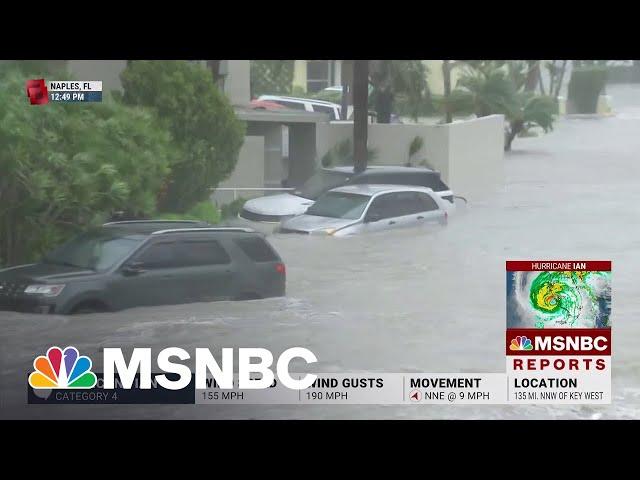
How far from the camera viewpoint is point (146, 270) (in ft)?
60.4

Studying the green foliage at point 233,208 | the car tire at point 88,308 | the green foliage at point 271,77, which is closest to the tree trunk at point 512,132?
the green foliage at point 271,77

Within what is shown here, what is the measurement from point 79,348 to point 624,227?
5008 millimetres

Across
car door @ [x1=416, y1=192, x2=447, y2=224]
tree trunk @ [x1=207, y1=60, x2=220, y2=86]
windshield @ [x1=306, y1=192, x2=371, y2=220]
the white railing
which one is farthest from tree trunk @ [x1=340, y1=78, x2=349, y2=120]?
tree trunk @ [x1=207, y1=60, x2=220, y2=86]

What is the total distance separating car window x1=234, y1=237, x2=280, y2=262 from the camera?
18.5 meters

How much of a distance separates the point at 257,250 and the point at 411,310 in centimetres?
148

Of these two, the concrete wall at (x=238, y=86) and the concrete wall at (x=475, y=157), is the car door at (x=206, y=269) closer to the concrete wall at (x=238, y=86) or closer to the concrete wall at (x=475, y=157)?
the concrete wall at (x=238, y=86)

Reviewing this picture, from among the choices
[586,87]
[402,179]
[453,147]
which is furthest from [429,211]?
[586,87]

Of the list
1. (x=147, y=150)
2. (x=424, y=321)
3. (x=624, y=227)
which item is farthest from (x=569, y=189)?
(x=147, y=150)

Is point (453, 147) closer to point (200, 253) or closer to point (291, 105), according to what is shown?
point (291, 105)

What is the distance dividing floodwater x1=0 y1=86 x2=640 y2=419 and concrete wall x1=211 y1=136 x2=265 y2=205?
61cm

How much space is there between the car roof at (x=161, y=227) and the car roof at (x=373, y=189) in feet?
3.41

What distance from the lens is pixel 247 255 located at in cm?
1850

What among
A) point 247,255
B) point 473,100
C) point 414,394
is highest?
point 473,100

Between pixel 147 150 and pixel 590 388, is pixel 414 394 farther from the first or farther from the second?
pixel 147 150
